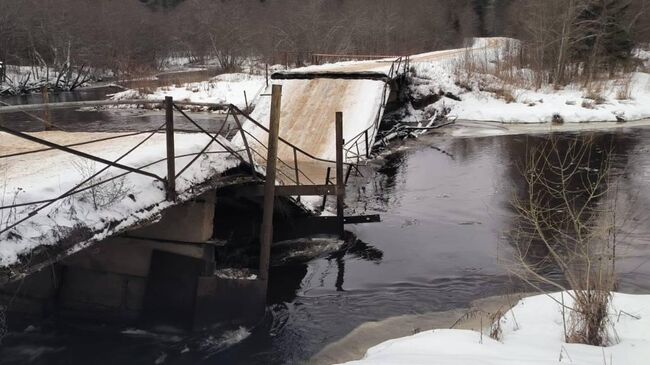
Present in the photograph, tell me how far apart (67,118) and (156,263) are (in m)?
24.8

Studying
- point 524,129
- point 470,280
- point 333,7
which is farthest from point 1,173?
point 333,7

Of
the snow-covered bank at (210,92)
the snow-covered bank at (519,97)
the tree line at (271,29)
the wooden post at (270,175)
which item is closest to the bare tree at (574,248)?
the wooden post at (270,175)

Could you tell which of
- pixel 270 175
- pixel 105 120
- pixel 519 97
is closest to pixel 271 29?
pixel 105 120

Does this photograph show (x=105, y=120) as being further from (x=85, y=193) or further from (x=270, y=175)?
(x=85, y=193)

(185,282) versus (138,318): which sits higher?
(185,282)

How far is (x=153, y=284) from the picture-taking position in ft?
26.0

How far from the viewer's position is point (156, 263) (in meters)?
7.91

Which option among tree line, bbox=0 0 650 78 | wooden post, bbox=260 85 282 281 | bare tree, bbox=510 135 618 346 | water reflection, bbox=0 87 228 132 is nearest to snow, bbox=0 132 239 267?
wooden post, bbox=260 85 282 281

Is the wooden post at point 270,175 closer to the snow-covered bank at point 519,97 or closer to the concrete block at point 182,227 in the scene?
the concrete block at point 182,227

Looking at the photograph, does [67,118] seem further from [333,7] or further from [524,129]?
[333,7]

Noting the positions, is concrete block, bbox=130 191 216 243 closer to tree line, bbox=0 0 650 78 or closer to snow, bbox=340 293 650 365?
snow, bbox=340 293 650 365

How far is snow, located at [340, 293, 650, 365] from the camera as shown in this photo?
17.0 feet

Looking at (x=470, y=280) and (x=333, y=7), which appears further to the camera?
(x=333, y=7)

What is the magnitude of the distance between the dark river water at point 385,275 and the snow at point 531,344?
1.42 meters
